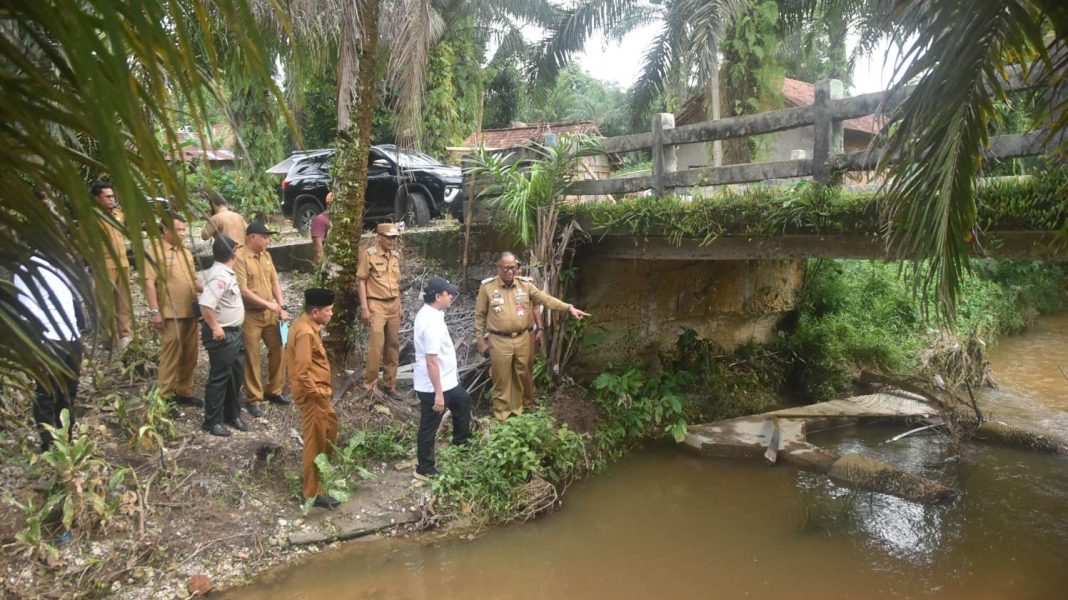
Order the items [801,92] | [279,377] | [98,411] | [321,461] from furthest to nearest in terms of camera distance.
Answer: [801,92] < [279,377] < [98,411] < [321,461]

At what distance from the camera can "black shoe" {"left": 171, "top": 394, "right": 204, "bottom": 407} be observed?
20.4ft

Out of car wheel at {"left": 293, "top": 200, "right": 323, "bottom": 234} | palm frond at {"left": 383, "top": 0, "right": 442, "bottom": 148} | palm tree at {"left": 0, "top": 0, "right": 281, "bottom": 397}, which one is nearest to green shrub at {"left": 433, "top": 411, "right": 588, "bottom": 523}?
palm frond at {"left": 383, "top": 0, "right": 442, "bottom": 148}

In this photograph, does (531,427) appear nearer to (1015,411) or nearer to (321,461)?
(321,461)

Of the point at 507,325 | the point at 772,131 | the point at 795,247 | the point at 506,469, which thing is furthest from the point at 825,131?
the point at 506,469

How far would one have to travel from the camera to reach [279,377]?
675cm

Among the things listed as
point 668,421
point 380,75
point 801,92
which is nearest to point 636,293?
point 668,421

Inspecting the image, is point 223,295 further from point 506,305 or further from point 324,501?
point 506,305

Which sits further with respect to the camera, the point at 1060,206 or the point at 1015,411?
the point at 1015,411

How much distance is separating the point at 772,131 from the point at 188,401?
5.75m

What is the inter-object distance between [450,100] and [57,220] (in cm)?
1657

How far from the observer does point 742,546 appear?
5.54 m

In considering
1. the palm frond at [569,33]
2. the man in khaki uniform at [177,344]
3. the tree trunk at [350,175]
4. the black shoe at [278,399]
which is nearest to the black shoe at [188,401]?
the man in khaki uniform at [177,344]

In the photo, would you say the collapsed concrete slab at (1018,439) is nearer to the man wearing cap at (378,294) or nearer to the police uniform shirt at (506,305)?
the police uniform shirt at (506,305)

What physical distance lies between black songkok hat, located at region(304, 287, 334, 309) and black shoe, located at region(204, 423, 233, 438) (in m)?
1.68
